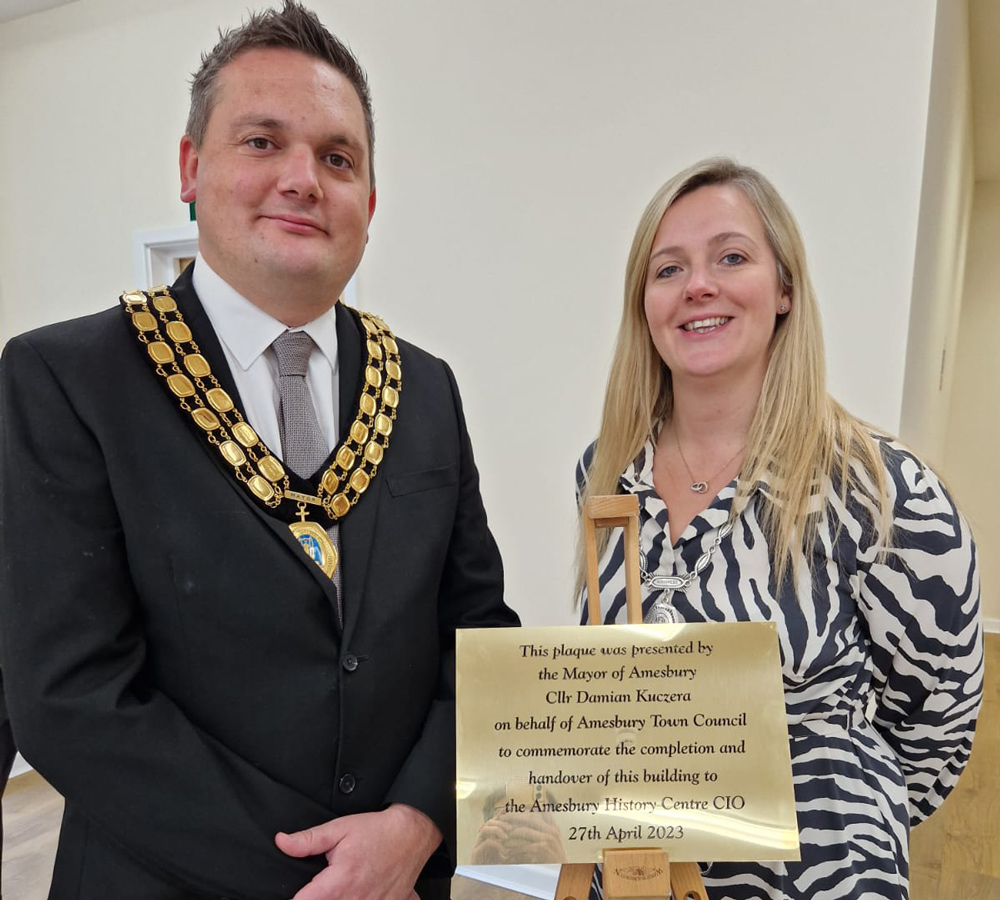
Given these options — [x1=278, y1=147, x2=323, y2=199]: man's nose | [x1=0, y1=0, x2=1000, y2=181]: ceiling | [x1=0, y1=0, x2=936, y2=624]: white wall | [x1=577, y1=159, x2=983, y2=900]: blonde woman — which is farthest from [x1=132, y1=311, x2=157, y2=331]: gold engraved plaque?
[x1=0, y1=0, x2=1000, y2=181]: ceiling

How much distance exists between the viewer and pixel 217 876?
0.87 m

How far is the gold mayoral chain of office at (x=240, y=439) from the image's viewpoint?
0.93 m

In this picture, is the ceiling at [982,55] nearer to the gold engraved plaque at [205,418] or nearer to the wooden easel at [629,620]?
the wooden easel at [629,620]

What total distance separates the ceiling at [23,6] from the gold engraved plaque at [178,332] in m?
3.24

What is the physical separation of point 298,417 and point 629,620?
1.66 ft

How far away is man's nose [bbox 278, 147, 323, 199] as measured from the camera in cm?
95

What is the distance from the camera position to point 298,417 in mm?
998

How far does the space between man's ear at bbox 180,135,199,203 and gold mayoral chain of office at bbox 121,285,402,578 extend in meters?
0.14

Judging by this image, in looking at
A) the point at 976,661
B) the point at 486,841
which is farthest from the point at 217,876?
the point at 976,661

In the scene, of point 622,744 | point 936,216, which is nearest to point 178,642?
point 622,744

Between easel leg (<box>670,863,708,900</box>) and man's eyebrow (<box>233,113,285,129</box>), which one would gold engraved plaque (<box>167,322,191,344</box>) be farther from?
easel leg (<box>670,863,708,900</box>)

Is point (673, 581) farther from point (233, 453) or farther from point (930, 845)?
point (930, 845)

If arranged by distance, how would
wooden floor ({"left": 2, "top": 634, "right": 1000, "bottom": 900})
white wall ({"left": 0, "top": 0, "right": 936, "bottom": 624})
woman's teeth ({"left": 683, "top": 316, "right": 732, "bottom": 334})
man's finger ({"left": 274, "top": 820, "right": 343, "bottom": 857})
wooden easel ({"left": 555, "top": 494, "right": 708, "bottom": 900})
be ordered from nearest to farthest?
wooden easel ({"left": 555, "top": 494, "right": 708, "bottom": 900}), man's finger ({"left": 274, "top": 820, "right": 343, "bottom": 857}), woman's teeth ({"left": 683, "top": 316, "right": 732, "bottom": 334}), white wall ({"left": 0, "top": 0, "right": 936, "bottom": 624}), wooden floor ({"left": 2, "top": 634, "right": 1000, "bottom": 900})

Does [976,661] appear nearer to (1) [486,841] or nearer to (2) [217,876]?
(1) [486,841]
